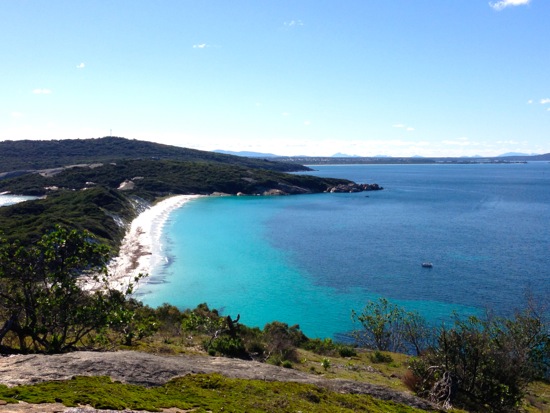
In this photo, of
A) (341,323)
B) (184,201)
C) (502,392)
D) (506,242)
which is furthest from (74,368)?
(184,201)

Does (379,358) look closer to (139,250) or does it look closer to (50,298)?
(50,298)

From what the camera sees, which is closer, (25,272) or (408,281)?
(25,272)

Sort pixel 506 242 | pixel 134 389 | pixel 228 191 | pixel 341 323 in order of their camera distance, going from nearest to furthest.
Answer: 1. pixel 134 389
2. pixel 341 323
3. pixel 506 242
4. pixel 228 191

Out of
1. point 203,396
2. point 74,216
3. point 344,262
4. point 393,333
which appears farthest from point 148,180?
point 203,396

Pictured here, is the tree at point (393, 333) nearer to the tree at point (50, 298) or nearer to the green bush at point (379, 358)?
the green bush at point (379, 358)

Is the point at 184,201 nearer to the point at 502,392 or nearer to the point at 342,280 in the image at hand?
the point at 342,280

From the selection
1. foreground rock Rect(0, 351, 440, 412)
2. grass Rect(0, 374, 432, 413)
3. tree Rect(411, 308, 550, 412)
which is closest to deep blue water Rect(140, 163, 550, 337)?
tree Rect(411, 308, 550, 412)
